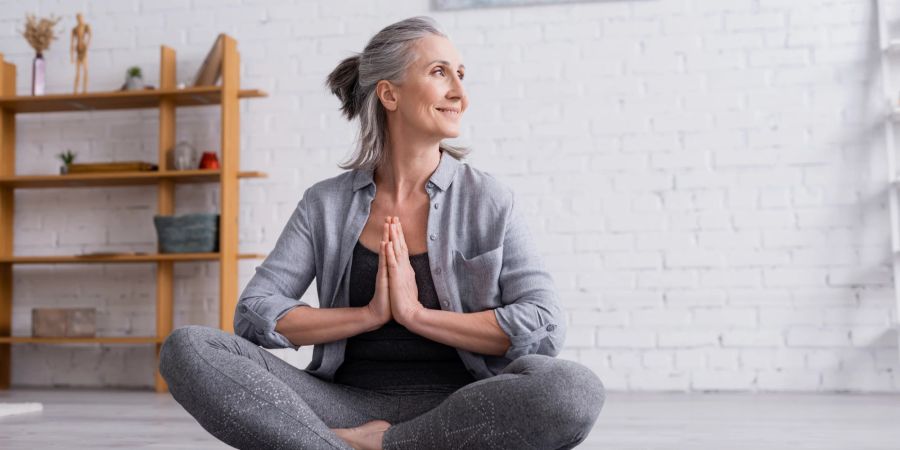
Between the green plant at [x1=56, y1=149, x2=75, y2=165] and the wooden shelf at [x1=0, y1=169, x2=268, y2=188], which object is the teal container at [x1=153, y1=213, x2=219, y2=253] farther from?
the green plant at [x1=56, y1=149, x2=75, y2=165]

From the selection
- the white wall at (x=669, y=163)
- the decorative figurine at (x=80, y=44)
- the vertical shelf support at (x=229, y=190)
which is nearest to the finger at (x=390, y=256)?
the white wall at (x=669, y=163)

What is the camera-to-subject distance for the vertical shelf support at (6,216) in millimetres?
4734

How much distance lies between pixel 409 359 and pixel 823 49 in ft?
10.2

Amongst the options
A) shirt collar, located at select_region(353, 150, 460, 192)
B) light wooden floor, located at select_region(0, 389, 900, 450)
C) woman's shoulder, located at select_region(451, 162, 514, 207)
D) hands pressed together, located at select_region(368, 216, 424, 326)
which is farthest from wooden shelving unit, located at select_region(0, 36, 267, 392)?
hands pressed together, located at select_region(368, 216, 424, 326)

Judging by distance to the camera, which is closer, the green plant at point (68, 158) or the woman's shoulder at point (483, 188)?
the woman's shoulder at point (483, 188)

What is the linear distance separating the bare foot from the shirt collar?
526 mm

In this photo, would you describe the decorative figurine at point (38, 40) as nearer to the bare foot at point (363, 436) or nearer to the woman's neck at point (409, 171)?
the woman's neck at point (409, 171)

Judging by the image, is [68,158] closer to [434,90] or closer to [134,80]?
[134,80]

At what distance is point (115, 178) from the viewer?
4539 millimetres

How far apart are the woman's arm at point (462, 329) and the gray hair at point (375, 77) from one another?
415mm

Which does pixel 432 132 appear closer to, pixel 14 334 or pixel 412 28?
pixel 412 28

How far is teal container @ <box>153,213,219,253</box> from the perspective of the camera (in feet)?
14.5

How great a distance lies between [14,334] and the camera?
15.8ft

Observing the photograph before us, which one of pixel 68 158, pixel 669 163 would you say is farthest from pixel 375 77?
pixel 68 158
